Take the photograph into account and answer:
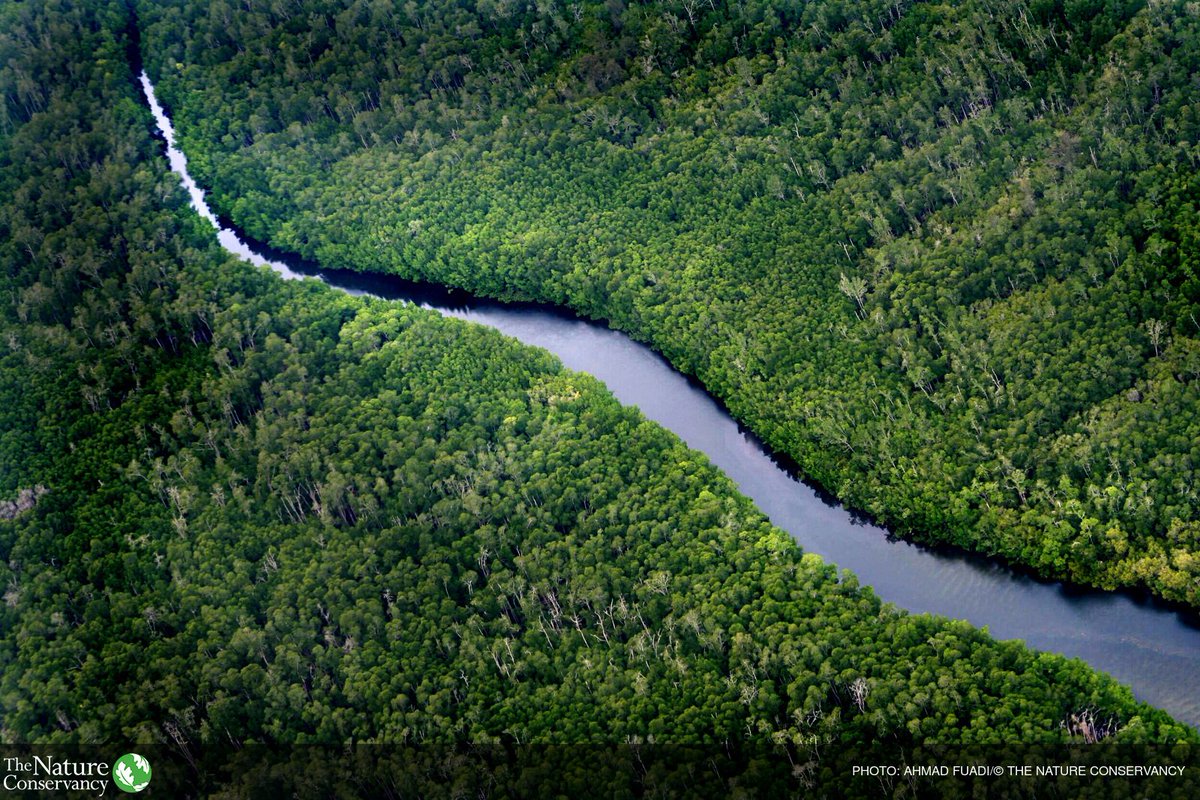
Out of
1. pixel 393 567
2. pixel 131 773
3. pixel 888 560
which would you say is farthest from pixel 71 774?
pixel 888 560

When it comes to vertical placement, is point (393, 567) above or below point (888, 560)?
above

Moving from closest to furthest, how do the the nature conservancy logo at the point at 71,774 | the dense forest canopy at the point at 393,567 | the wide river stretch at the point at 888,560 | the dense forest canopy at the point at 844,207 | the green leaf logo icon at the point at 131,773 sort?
the dense forest canopy at the point at 393,567, the wide river stretch at the point at 888,560, the green leaf logo icon at the point at 131,773, the the nature conservancy logo at the point at 71,774, the dense forest canopy at the point at 844,207

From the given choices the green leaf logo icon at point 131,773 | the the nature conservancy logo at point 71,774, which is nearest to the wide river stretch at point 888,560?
the green leaf logo icon at point 131,773

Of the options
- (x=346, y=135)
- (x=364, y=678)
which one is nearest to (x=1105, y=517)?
(x=364, y=678)

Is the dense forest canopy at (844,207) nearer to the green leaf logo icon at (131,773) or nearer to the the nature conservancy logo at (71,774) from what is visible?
the green leaf logo icon at (131,773)

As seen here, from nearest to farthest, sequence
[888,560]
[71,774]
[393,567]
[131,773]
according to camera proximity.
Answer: [131,773], [71,774], [888,560], [393,567]

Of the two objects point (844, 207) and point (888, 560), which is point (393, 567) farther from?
point (844, 207)
